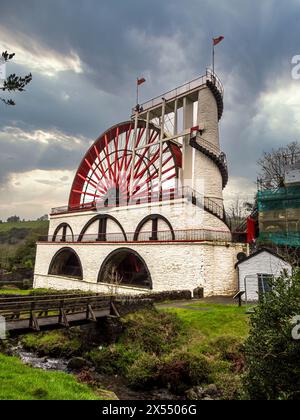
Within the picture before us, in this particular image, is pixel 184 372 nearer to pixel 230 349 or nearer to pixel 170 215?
pixel 230 349

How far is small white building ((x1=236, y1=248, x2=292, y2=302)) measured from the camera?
1369cm

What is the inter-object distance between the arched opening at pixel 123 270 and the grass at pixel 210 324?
8.33 m

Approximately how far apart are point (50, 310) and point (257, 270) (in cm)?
975

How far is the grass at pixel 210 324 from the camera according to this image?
941 cm

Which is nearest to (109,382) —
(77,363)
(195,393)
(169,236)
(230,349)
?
(77,363)

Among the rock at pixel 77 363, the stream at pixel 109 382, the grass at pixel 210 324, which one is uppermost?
the grass at pixel 210 324

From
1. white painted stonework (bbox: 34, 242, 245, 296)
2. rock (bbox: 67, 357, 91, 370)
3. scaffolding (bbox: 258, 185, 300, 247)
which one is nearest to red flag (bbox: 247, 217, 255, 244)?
scaffolding (bbox: 258, 185, 300, 247)

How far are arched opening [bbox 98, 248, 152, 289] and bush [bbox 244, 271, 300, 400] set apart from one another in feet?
46.2

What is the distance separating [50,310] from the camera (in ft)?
30.8

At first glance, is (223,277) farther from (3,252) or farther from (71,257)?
(3,252)

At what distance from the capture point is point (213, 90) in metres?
22.5

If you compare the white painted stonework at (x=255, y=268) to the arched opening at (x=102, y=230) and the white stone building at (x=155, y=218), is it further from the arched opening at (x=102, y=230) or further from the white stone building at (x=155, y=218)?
the arched opening at (x=102, y=230)

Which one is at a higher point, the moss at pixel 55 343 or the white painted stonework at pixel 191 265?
the white painted stonework at pixel 191 265

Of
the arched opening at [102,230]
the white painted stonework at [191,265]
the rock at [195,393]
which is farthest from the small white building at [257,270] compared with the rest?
the arched opening at [102,230]
